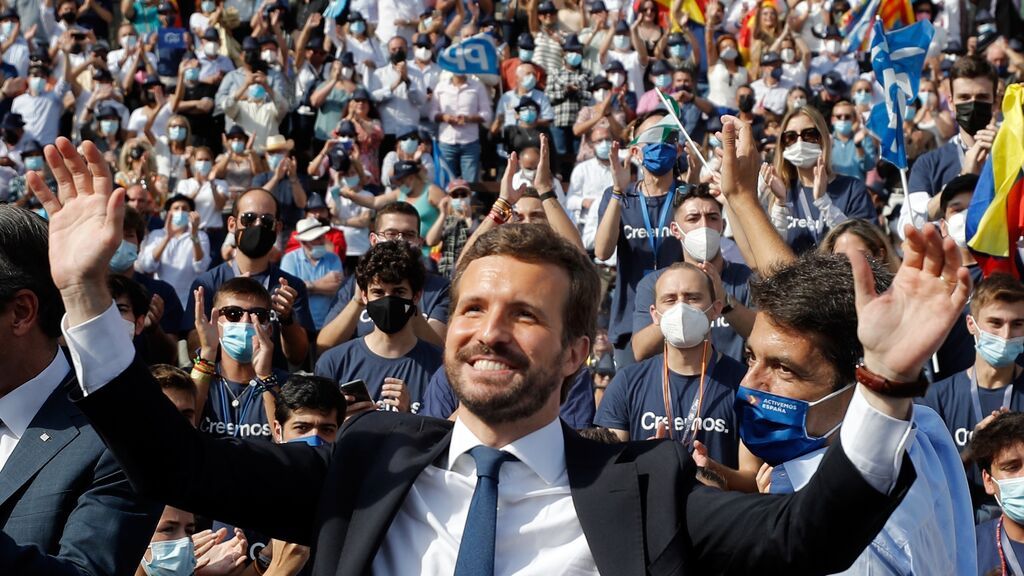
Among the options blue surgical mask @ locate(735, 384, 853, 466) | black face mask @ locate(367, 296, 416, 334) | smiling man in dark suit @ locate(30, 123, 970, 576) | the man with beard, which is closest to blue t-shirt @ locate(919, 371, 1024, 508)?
black face mask @ locate(367, 296, 416, 334)

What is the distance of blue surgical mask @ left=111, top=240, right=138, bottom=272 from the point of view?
Answer: 8772 millimetres

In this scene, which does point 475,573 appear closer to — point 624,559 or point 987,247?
point 624,559

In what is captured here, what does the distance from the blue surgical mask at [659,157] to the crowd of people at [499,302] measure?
0.07 feet

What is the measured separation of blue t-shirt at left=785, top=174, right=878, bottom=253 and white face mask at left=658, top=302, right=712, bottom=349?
5.10 ft

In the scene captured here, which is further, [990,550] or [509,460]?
[990,550]

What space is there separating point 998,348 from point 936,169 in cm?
249

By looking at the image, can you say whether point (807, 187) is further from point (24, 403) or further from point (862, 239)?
point (24, 403)

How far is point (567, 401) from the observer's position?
23.6ft

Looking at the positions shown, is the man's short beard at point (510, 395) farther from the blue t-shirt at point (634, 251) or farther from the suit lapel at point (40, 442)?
the blue t-shirt at point (634, 251)

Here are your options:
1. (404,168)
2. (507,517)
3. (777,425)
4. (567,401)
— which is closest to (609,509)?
(507,517)

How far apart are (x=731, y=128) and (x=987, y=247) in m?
2.66

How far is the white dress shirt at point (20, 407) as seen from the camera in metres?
3.28

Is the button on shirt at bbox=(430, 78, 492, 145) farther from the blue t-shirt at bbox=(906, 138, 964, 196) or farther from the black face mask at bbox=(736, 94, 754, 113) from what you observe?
the blue t-shirt at bbox=(906, 138, 964, 196)

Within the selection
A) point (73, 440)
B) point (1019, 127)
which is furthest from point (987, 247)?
point (73, 440)
